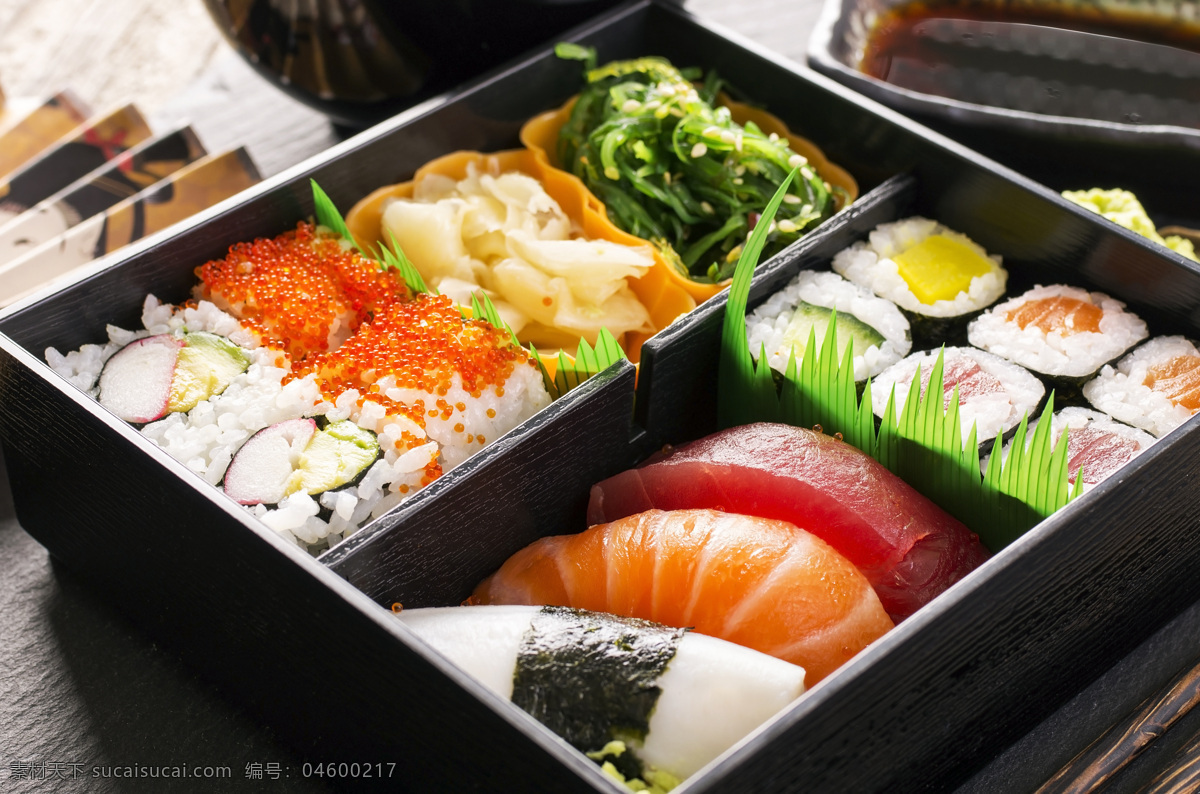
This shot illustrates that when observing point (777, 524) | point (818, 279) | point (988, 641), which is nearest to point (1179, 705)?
point (988, 641)

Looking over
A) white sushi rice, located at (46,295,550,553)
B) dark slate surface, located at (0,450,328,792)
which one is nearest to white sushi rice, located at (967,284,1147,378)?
white sushi rice, located at (46,295,550,553)

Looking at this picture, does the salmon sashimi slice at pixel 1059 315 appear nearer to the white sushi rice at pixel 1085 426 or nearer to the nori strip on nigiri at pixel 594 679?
the white sushi rice at pixel 1085 426

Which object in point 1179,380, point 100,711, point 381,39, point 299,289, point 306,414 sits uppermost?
point 381,39

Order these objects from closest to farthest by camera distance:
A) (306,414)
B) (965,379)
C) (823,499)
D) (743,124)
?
(823,499) → (306,414) → (965,379) → (743,124)

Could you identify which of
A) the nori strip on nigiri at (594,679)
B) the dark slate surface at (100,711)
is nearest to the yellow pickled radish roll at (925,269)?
the nori strip on nigiri at (594,679)

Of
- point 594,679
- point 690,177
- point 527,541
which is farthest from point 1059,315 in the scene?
point 594,679

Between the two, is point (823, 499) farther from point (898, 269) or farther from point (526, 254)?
point (526, 254)
